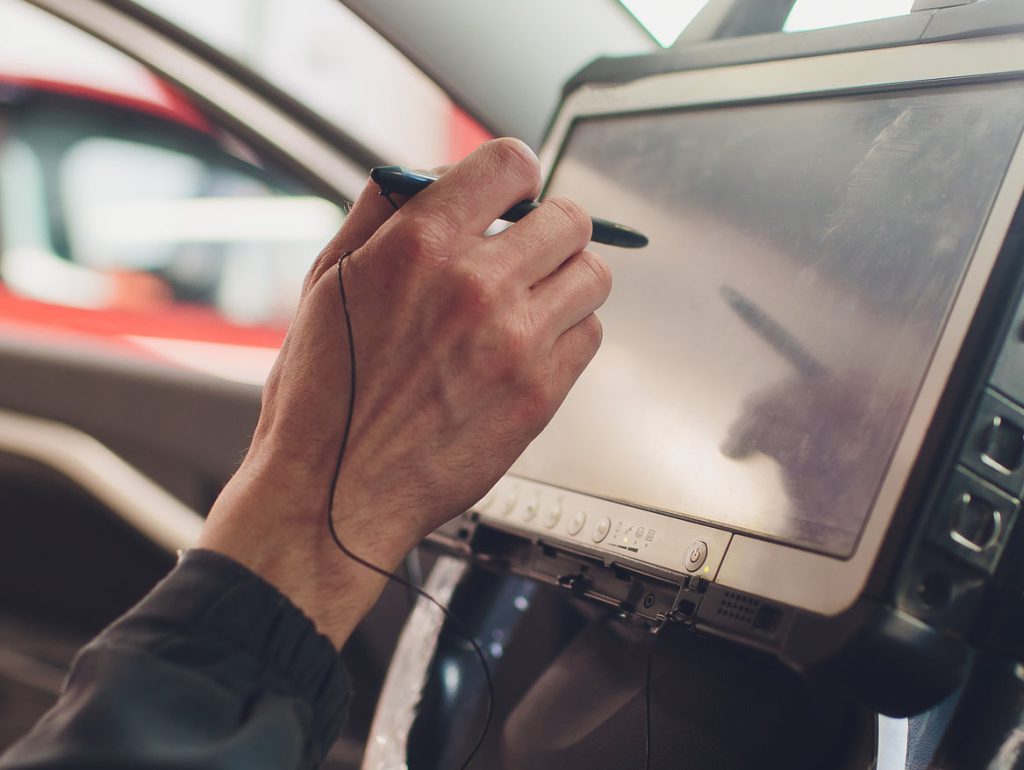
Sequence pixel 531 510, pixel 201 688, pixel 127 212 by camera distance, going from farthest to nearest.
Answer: pixel 127 212 < pixel 531 510 < pixel 201 688

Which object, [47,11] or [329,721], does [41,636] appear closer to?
[47,11]

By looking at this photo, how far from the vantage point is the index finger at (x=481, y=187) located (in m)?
0.52

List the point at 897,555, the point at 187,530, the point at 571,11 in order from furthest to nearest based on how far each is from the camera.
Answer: the point at 187,530 → the point at 571,11 → the point at 897,555

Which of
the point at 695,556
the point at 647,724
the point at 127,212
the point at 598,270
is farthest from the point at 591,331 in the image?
the point at 127,212

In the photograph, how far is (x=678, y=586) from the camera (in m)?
0.53

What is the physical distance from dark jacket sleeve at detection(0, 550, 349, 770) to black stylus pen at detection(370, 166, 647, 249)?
23 cm

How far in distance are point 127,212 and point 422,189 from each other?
168 cm

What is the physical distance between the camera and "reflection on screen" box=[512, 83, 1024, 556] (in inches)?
19.7

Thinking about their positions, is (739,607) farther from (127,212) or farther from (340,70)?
(127,212)

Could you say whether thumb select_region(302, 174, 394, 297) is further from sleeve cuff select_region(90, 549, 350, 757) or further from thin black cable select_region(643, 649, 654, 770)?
thin black cable select_region(643, 649, 654, 770)

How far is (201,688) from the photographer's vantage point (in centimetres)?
43

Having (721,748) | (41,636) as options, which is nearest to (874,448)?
(721,748)

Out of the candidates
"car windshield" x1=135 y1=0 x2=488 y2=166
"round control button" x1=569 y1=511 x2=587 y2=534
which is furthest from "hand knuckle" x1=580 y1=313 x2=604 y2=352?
"car windshield" x1=135 y1=0 x2=488 y2=166

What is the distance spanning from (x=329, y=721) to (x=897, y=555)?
293 mm
